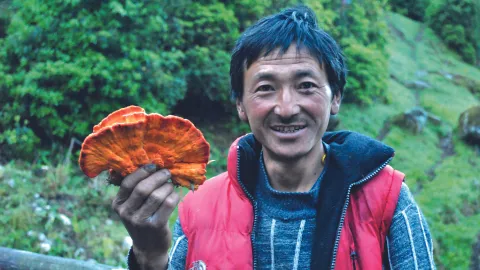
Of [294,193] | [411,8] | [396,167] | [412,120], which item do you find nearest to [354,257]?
[294,193]

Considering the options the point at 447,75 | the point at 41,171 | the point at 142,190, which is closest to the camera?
the point at 142,190

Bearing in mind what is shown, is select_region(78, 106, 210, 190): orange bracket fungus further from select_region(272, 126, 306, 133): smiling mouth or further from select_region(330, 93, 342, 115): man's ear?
select_region(330, 93, 342, 115): man's ear

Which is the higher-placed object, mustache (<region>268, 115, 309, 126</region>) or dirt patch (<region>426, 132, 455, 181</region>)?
mustache (<region>268, 115, 309, 126</region>)

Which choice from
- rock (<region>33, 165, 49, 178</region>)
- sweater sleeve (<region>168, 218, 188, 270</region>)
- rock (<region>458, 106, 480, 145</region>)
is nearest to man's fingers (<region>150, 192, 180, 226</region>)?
sweater sleeve (<region>168, 218, 188, 270</region>)

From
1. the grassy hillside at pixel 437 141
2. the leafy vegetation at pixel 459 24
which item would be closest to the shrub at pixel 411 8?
the leafy vegetation at pixel 459 24

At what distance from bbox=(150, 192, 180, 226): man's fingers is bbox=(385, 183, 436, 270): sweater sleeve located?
0.75 meters

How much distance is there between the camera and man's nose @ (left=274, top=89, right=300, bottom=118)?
1752mm

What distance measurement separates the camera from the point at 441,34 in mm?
23859

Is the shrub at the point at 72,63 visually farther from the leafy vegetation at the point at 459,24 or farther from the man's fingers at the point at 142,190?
the leafy vegetation at the point at 459,24

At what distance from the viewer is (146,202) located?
1.47 meters

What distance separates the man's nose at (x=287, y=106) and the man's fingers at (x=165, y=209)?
50cm

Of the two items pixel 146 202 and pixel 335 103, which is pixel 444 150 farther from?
pixel 146 202

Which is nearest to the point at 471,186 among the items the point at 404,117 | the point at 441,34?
the point at 404,117

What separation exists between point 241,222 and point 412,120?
1172cm
